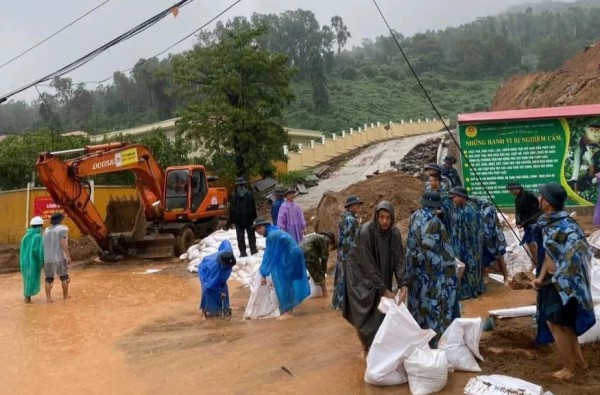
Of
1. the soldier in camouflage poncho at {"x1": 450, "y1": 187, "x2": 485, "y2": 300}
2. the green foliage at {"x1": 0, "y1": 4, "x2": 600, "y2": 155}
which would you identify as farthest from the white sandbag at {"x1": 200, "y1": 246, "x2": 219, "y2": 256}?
the green foliage at {"x1": 0, "y1": 4, "x2": 600, "y2": 155}

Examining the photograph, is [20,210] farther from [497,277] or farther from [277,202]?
[497,277]

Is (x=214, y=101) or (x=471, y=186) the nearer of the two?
(x=471, y=186)

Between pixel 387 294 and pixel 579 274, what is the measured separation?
4.77ft

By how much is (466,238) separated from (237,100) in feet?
61.2

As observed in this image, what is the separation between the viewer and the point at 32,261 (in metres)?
10.1

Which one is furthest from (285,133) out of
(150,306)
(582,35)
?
(582,35)

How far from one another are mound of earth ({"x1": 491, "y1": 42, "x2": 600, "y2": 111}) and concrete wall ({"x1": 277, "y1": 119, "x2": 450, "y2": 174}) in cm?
907

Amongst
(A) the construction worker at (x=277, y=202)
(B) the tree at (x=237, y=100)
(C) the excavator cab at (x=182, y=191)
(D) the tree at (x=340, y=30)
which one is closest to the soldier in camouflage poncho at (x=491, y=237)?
(A) the construction worker at (x=277, y=202)

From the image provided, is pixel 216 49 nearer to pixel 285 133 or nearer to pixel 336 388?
pixel 285 133

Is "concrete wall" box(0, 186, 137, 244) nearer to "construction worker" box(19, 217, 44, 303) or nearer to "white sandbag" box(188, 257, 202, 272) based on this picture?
"white sandbag" box(188, 257, 202, 272)

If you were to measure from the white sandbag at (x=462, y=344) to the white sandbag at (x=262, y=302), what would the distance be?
9.95ft

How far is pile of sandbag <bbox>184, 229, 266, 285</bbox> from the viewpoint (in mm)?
11134

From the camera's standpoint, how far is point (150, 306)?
30.6 ft

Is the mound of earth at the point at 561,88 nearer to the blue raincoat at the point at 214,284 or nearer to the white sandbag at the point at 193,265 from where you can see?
the white sandbag at the point at 193,265
